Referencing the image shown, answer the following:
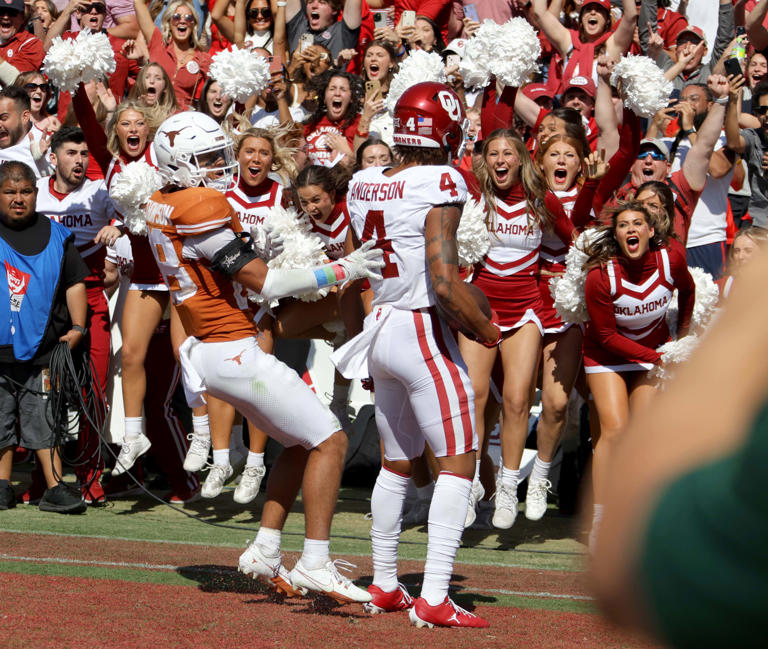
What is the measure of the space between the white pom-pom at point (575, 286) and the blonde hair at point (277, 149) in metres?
2.22

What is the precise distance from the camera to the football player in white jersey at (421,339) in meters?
5.12

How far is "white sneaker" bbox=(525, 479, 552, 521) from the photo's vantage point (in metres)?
7.47

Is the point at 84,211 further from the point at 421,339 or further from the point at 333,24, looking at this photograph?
the point at 421,339

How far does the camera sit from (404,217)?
5219 mm

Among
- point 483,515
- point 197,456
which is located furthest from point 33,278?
point 483,515

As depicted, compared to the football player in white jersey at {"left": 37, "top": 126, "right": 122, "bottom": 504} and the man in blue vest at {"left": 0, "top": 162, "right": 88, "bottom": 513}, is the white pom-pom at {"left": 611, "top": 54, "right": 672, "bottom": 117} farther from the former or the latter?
the man in blue vest at {"left": 0, "top": 162, "right": 88, "bottom": 513}

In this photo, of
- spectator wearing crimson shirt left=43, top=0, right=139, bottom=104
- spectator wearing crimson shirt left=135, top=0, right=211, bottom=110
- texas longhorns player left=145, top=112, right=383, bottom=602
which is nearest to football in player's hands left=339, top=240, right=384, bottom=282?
texas longhorns player left=145, top=112, right=383, bottom=602

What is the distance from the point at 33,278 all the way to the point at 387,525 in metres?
4.11

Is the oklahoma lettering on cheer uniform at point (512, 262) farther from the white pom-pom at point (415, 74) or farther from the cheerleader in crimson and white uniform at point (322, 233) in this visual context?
the white pom-pom at point (415, 74)

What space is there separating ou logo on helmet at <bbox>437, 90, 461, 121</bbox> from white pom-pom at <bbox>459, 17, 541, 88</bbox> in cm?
242

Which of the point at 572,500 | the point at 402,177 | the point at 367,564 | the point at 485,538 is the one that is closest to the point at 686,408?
the point at 402,177

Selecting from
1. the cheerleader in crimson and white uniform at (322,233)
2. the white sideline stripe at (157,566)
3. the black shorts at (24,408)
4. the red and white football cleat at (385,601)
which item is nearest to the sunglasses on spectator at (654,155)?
the cheerleader in crimson and white uniform at (322,233)

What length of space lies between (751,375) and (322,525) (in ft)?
15.0

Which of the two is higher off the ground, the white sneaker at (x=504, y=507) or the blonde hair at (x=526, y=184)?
the blonde hair at (x=526, y=184)
